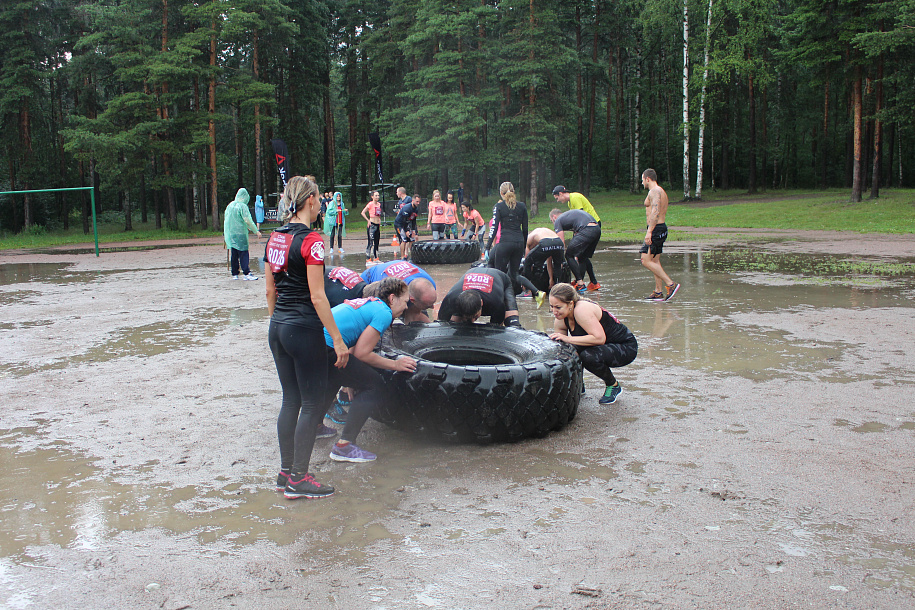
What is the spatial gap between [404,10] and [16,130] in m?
20.7

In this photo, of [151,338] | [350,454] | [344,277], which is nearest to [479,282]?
[344,277]

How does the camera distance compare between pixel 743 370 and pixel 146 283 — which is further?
pixel 146 283

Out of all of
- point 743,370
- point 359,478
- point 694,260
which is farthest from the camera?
point 694,260

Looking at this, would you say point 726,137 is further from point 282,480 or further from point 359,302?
point 282,480

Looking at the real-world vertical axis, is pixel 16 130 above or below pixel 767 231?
above

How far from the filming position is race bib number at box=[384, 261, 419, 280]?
19.4ft

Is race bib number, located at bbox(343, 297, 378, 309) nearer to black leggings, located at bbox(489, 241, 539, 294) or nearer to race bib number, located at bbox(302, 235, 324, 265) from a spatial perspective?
race bib number, located at bbox(302, 235, 324, 265)

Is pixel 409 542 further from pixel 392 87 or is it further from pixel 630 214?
pixel 392 87

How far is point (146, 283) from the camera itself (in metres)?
13.8

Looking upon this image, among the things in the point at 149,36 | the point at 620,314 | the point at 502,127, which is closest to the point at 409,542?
the point at 620,314

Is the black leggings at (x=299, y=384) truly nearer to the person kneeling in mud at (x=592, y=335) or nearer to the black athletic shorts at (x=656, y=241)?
the person kneeling in mud at (x=592, y=335)

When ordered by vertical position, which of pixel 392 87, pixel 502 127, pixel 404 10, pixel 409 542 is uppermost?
pixel 404 10

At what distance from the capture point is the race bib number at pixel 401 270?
591cm

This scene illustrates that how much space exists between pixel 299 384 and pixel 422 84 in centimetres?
3570
